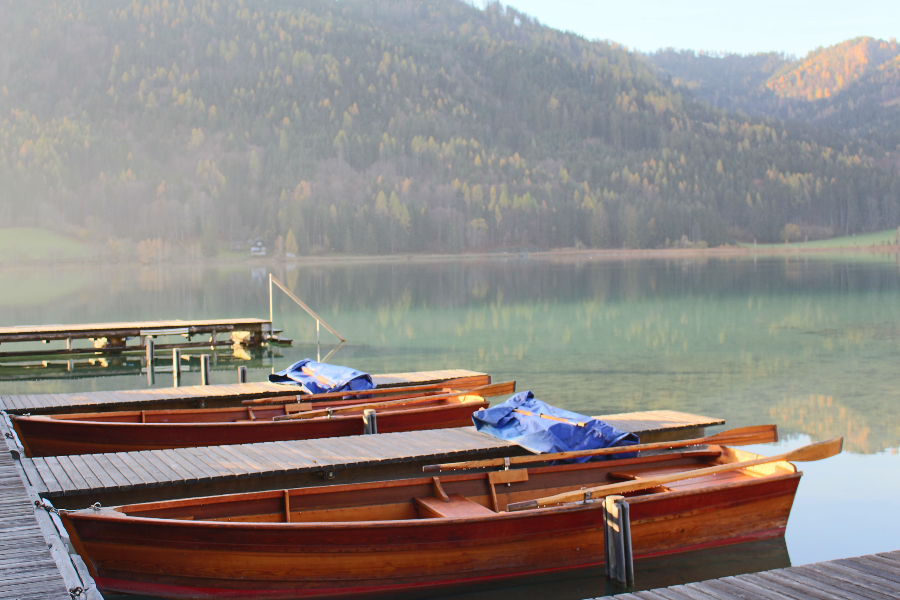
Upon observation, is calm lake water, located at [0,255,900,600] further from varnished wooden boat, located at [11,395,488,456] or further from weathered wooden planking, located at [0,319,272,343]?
varnished wooden boat, located at [11,395,488,456]

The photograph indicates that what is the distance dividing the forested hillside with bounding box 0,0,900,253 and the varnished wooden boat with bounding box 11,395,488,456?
137 meters

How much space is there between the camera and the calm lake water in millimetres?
9117

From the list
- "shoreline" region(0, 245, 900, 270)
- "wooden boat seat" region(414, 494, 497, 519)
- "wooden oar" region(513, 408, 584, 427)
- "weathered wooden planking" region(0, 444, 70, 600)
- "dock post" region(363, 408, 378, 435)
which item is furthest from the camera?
"shoreline" region(0, 245, 900, 270)

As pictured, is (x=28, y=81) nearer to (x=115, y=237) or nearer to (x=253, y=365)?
(x=115, y=237)

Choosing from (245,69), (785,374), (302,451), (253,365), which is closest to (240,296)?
(253,365)

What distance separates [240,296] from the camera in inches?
2083

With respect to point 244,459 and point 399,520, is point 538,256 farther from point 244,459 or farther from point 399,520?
point 399,520

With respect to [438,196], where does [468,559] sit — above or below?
below

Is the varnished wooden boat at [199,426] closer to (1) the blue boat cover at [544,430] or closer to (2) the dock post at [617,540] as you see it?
(1) the blue boat cover at [544,430]

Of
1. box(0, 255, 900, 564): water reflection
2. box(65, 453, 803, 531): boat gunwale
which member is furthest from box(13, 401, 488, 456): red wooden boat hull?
box(0, 255, 900, 564): water reflection

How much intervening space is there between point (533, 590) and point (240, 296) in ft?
157

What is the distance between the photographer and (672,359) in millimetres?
21250

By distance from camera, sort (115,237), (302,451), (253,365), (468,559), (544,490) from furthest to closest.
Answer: (115,237) → (253,365) → (302,451) → (544,490) → (468,559)

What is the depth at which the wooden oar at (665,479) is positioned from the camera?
699 centimetres
